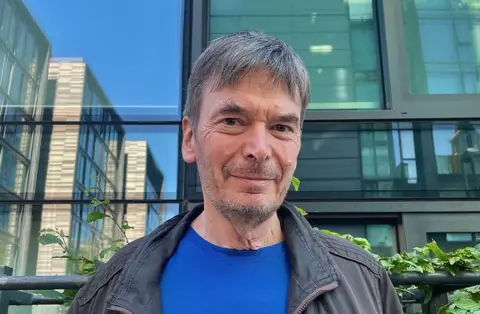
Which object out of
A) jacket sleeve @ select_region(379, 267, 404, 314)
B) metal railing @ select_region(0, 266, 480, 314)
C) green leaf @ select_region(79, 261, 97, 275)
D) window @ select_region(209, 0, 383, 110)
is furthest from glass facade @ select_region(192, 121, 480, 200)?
jacket sleeve @ select_region(379, 267, 404, 314)

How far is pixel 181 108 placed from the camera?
3990 millimetres

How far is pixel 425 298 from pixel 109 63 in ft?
11.3

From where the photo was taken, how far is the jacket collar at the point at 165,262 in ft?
3.71

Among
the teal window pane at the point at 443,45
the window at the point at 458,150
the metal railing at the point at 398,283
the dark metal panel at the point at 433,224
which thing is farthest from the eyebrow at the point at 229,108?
the teal window pane at the point at 443,45

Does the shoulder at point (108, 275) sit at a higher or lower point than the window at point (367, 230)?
lower

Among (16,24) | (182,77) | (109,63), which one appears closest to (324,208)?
(182,77)

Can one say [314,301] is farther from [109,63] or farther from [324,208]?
[109,63]

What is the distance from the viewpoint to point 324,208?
11.6 feet

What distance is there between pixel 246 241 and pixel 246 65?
1.51 feet

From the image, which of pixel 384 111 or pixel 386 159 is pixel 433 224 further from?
pixel 384 111

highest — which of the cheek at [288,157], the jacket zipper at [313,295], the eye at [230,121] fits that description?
the eye at [230,121]

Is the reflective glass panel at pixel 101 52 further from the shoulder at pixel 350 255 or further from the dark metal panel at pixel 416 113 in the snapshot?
the shoulder at pixel 350 255

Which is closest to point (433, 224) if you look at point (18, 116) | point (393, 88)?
point (393, 88)

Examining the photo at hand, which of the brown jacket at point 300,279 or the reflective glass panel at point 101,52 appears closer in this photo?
the brown jacket at point 300,279
